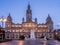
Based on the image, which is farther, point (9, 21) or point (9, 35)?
point (9, 21)

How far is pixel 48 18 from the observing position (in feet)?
561

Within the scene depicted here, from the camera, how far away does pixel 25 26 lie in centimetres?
16425

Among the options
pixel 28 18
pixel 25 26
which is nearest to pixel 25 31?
pixel 25 26

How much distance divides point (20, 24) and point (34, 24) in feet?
43.9

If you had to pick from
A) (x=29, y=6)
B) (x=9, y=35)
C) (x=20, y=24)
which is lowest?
(x=9, y=35)

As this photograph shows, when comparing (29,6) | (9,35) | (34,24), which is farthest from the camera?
(29,6)

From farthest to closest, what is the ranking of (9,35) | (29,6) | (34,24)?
(29,6) → (34,24) → (9,35)

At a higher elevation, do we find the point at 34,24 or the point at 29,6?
the point at 29,6

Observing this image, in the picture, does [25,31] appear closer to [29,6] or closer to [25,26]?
[25,26]

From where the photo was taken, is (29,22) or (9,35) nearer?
(9,35)

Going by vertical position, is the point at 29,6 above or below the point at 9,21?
above

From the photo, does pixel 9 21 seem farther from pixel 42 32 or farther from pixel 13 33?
pixel 42 32

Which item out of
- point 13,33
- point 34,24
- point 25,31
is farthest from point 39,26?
point 13,33

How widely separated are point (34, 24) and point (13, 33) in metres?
21.7
